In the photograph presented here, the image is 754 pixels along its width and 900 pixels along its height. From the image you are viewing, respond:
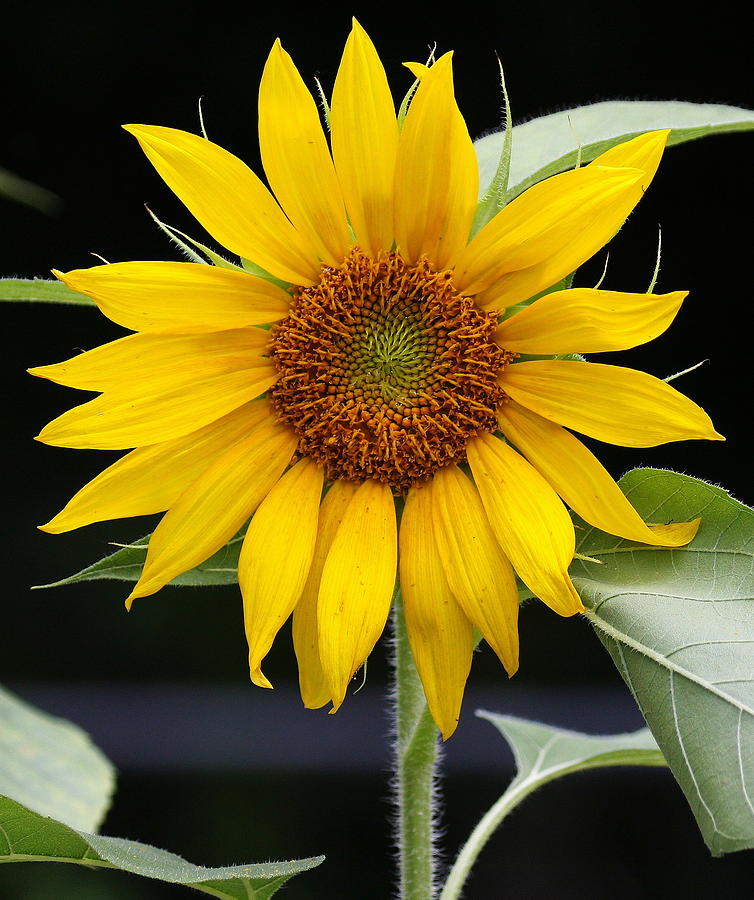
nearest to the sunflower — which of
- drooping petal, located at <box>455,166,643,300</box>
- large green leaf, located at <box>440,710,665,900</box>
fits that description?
drooping petal, located at <box>455,166,643,300</box>

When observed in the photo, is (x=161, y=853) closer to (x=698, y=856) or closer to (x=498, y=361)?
(x=498, y=361)

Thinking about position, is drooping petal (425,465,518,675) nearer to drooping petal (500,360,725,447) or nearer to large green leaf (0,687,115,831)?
drooping petal (500,360,725,447)

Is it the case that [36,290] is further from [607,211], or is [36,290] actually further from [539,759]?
[539,759]

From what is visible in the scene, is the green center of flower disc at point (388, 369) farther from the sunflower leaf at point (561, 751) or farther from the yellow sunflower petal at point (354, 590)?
the sunflower leaf at point (561, 751)

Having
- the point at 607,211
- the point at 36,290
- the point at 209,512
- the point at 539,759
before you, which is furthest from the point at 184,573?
the point at 539,759

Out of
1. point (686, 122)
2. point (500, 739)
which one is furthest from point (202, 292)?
point (500, 739)
